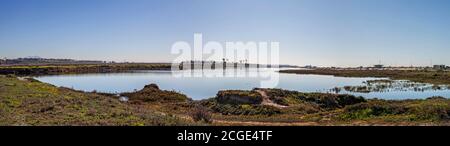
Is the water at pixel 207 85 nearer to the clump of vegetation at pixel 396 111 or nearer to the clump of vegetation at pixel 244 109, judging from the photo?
the clump of vegetation at pixel 244 109

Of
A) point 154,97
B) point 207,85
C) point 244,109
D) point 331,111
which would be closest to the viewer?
point 331,111

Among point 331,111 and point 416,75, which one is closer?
point 331,111

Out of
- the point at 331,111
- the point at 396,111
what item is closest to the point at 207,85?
the point at 331,111

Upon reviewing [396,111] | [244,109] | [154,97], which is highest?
[396,111]

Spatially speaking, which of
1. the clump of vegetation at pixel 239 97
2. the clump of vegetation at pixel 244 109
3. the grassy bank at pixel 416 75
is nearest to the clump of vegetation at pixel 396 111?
the clump of vegetation at pixel 244 109

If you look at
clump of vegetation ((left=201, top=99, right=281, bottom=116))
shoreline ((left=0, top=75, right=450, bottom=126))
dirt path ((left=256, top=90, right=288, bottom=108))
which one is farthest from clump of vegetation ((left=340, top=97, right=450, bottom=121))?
dirt path ((left=256, top=90, right=288, bottom=108))

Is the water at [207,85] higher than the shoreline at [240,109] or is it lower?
lower

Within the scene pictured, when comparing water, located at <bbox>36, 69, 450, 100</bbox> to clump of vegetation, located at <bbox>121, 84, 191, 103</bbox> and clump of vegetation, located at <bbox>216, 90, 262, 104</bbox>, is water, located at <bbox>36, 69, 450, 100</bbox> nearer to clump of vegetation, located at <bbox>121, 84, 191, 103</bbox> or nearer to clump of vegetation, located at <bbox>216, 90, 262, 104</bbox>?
clump of vegetation, located at <bbox>121, 84, 191, 103</bbox>

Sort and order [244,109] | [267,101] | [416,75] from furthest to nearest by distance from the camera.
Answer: [416,75] < [267,101] < [244,109]

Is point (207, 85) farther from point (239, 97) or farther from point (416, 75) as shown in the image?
point (416, 75)
